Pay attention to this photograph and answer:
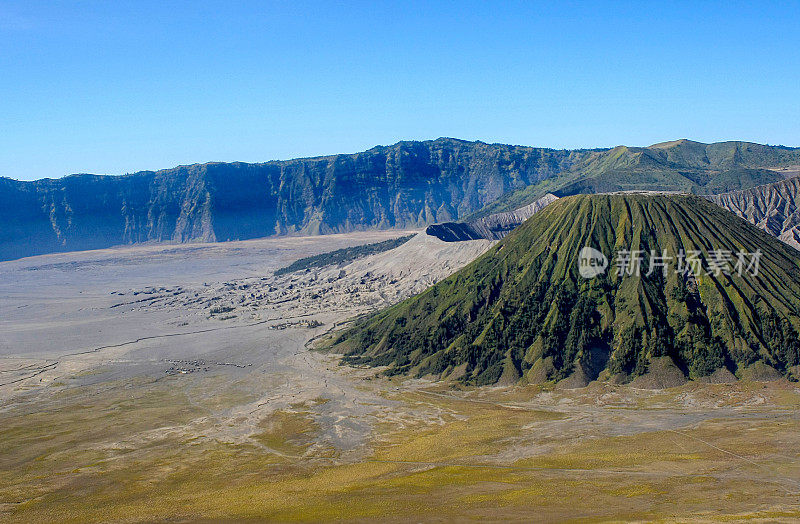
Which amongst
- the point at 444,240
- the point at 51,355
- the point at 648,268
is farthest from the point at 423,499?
the point at 444,240

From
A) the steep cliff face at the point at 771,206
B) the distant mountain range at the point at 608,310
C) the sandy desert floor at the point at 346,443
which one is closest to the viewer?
the sandy desert floor at the point at 346,443

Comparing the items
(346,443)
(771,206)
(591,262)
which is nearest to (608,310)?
(591,262)

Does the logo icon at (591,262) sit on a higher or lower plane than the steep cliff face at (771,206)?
lower

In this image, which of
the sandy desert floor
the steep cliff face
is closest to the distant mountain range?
the sandy desert floor

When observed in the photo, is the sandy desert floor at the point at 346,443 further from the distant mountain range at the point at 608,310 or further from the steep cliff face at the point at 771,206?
the steep cliff face at the point at 771,206

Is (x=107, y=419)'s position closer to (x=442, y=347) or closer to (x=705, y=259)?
(x=442, y=347)

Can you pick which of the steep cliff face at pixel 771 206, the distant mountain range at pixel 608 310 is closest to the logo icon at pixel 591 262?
the distant mountain range at pixel 608 310

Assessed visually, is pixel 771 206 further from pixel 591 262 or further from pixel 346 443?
pixel 346 443

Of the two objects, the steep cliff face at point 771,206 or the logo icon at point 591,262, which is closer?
the logo icon at point 591,262
